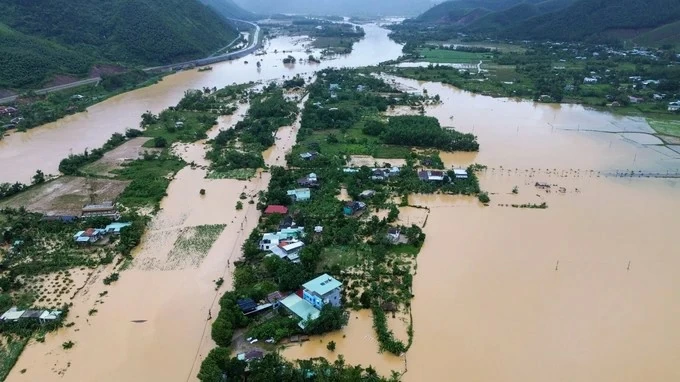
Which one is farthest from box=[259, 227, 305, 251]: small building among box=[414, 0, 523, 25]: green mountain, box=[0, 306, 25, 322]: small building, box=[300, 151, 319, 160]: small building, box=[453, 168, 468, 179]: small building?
box=[414, 0, 523, 25]: green mountain

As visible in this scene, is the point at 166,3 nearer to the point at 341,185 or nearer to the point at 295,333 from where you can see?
the point at 341,185

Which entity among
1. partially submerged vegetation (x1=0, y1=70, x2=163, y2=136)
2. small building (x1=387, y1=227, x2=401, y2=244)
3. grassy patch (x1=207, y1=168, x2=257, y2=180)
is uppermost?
partially submerged vegetation (x1=0, y1=70, x2=163, y2=136)

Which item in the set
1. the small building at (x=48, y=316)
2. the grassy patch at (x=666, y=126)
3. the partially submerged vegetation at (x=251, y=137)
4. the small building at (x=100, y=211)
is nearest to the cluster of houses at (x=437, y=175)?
the partially submerged vegetation at (x=251, y=137)

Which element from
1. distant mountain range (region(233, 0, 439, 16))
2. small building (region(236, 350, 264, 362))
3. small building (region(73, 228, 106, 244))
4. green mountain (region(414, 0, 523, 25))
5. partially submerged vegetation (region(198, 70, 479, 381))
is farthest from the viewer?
distant mountain range (region(233, 0, 439, 16))

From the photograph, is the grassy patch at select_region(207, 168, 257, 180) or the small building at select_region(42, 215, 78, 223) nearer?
the small building at select_region(42, 215, 78, 223)

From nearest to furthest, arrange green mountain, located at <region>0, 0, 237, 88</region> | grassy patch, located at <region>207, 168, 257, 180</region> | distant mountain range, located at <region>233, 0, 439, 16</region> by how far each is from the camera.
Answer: grassy patch, located at <region>207, 168, 257, 180</region> → green mountain, located at <region>0, 0, 237, 88</region> → distant mountain range, located at <region>233, 0, 439, 16</region>

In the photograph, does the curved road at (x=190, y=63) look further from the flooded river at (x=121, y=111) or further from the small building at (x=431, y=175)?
the small building at (x=431, y=175)

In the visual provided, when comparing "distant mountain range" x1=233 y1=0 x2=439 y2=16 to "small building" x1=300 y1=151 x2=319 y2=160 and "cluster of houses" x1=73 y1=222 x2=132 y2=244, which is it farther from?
"cluster of houses" x1=73 y1=222 x2=132 y2=244

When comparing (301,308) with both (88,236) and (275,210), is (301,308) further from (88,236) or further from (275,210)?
(88,236)
